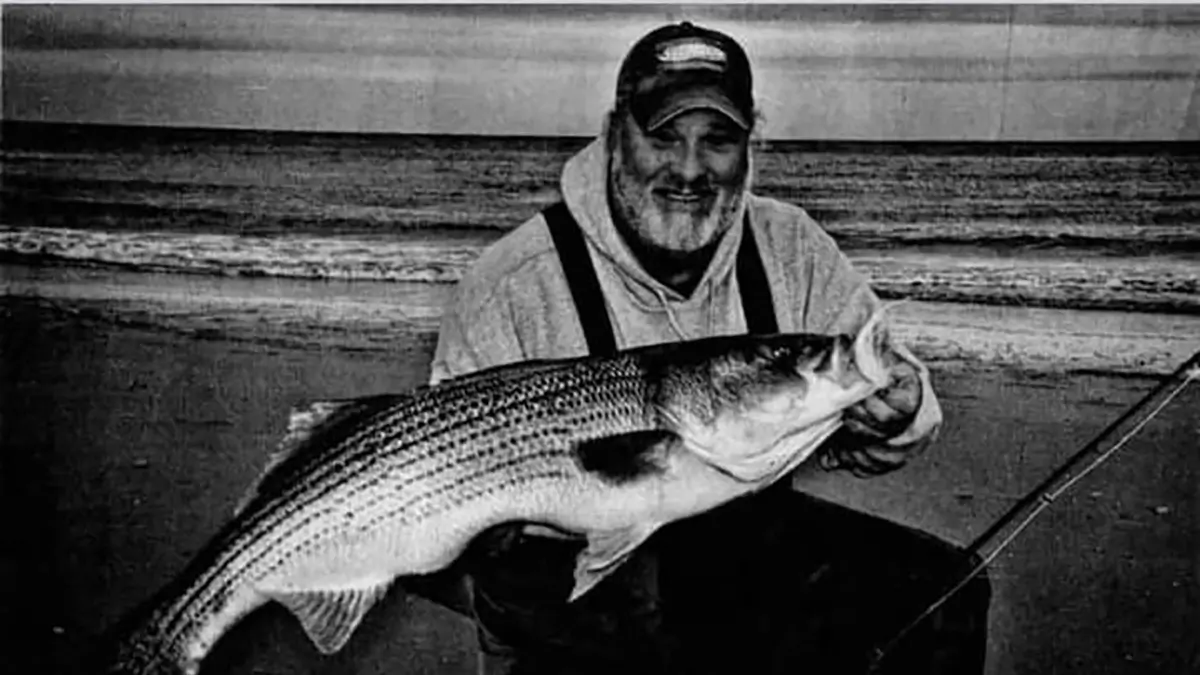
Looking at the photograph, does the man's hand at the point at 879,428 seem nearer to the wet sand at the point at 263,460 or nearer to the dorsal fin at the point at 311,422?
the wet sand at the point at 263,460

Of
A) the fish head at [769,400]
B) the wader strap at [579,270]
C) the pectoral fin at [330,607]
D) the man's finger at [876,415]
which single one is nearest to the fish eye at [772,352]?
the fish head at [769,400]

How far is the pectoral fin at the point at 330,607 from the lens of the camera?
2350 mm

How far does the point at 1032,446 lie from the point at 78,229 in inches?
59.6

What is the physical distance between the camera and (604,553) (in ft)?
7.69

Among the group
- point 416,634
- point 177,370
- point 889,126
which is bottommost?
point 416,634

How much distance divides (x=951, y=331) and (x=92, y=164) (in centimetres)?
135

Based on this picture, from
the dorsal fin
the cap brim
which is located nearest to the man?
the cap brim

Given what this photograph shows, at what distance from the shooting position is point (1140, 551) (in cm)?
243

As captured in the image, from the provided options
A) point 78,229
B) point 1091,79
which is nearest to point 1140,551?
point 1091,79

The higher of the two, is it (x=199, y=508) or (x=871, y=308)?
(x=871, y=308)

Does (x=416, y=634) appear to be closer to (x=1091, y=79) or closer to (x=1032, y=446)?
(x=1032, y=446)

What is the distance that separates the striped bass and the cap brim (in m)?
0.34

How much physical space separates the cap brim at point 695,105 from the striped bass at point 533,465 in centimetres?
34

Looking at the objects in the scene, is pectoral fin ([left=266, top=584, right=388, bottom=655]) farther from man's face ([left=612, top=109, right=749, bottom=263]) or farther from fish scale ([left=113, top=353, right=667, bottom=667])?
man's face ([left=612, top=109, right=749, bottom=263])
